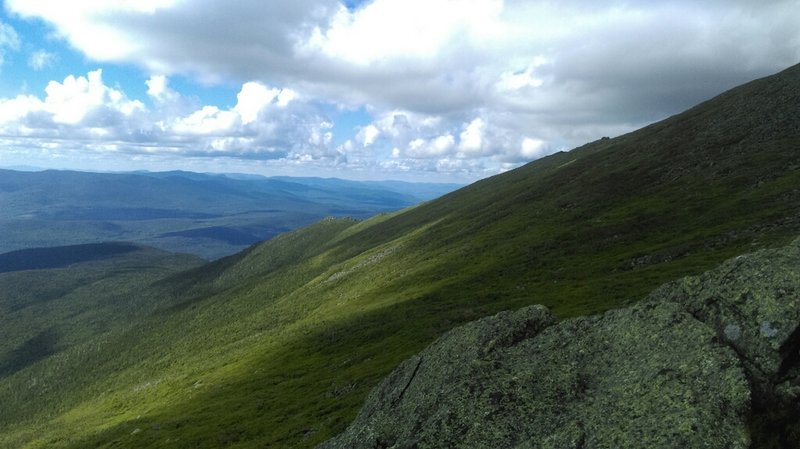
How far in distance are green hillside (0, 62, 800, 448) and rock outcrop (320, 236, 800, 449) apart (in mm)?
24739

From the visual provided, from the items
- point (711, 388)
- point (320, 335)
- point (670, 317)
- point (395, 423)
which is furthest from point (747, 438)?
point (320, 335)

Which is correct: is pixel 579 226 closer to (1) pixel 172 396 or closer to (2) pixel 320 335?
(2) pixel 320 335

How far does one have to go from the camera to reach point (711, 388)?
57.4ft

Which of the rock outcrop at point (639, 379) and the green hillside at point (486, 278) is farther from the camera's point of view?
the green hillside at point (486, 278)

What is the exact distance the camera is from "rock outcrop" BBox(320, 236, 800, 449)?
16.7 metres

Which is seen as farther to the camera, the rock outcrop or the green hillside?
the green hillside

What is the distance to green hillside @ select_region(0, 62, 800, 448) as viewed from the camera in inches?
2429

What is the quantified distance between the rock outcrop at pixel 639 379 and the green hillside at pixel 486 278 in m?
24.7

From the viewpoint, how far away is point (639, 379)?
19.6 meters

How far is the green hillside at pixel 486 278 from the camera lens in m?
61.7

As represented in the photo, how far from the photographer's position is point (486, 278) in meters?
90.7

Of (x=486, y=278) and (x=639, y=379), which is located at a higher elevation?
(x=639, y=379)

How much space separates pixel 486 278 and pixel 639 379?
71501 mm

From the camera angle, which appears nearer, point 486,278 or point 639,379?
point 639,379
